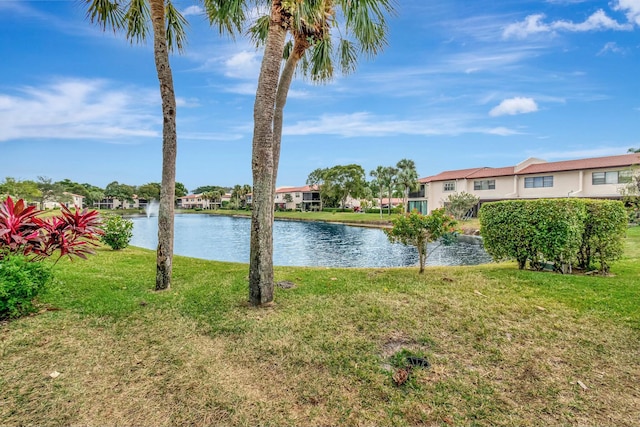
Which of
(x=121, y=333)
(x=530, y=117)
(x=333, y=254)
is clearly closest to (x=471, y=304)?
(x=121, y=333)

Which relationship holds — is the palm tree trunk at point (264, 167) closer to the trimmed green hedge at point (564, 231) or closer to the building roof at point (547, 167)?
the trimmed green hedge at point (564, 231)

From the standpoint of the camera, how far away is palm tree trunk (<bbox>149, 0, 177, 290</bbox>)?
5.90m

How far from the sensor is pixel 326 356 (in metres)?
3.41

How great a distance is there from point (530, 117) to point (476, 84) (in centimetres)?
820

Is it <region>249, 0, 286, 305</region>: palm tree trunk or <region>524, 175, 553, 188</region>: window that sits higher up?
<region>524, 175, 553, 188</region>: window

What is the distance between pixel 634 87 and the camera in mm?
15359

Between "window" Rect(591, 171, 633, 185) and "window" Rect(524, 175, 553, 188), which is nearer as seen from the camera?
"window" Rect(591, 171, 633, 185)

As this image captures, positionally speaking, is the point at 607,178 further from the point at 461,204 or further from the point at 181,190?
the point at 181,190

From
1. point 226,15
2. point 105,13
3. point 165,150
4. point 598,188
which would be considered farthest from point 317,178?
point 165,150

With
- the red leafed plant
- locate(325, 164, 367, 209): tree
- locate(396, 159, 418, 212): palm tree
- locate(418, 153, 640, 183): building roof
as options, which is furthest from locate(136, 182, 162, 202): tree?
the red leafed plant

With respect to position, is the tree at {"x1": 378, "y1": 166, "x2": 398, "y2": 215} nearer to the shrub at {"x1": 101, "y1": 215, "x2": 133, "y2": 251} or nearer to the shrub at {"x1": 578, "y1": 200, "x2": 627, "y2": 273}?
the shrub at {"x1": 101, "y1": 215, "x2": 133, "y2": 251}

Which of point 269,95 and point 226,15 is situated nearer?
point 269,95

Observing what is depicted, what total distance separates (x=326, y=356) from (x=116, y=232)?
10.6 metres

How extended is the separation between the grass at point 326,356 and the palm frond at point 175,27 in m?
6.60
